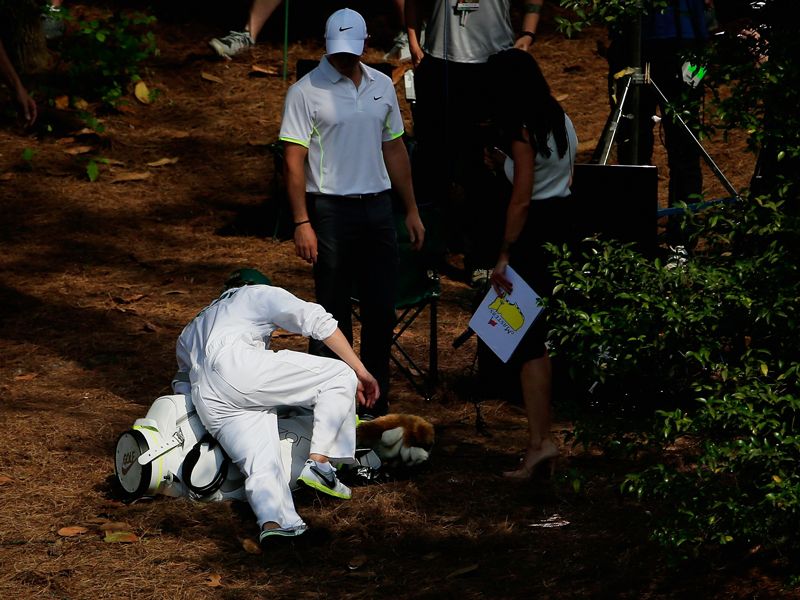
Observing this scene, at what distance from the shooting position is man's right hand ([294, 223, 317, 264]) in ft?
19.0

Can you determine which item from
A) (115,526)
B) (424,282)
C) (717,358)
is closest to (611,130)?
(424,282)

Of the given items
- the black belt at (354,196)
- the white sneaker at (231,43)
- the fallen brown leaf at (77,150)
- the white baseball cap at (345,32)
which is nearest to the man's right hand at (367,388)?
the black belt at (354,196)

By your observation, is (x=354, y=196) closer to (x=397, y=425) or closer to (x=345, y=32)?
(x=345, y=32)

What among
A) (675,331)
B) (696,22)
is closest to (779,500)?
(675,331)

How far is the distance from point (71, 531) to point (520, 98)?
2.67 m

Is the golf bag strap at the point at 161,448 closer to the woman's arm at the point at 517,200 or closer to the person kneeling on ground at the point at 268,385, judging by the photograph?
the person kneeling on ground at the point at 268,385

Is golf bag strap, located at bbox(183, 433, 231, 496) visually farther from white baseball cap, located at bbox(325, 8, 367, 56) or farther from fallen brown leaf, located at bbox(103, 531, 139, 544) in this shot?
white baseball cap, located at bbox(325, 8, 367, 56)

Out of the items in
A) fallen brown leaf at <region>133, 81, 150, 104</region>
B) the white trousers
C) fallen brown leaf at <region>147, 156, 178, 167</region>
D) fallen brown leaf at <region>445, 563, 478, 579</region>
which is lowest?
fallen brown leaf at <region>445, 563, 478, 579</region>

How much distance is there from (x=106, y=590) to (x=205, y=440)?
0.88 meters

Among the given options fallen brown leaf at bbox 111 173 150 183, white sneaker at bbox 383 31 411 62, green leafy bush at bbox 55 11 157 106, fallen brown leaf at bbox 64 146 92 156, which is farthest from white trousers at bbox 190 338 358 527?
white sneaker at bbox 383 31 411 62

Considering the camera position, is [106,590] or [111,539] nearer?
[106,590]

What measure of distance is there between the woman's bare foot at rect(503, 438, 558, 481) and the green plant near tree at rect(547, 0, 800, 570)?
4.19 feet

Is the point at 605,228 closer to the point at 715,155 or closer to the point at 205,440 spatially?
the point at 205,440

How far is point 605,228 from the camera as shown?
624 centimetres
